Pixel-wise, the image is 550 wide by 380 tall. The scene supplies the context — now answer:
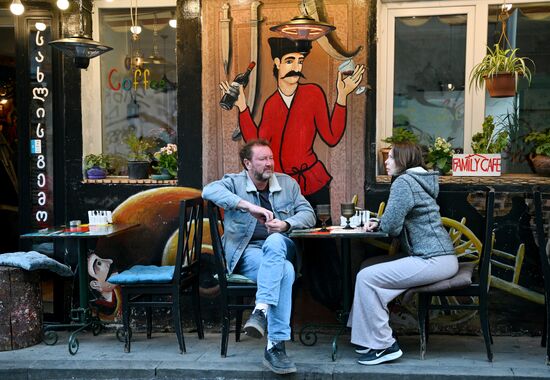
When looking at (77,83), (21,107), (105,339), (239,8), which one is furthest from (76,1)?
(105,339)

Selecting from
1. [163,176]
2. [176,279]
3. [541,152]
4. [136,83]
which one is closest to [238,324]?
[176,279]

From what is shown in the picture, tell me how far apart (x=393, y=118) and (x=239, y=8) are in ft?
5.44

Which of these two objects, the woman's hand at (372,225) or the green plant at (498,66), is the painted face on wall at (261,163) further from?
the green plant at (498,66)

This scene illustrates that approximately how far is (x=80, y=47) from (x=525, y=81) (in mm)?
3807

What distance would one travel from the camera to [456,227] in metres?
5.30

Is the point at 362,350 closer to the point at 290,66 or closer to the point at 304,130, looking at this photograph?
the point at 304,130

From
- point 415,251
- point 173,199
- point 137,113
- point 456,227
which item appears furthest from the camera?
point 137,113

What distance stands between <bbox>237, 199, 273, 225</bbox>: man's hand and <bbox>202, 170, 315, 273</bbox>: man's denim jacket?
0.17 ft

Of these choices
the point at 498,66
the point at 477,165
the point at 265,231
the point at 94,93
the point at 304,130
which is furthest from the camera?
the point at 94,93

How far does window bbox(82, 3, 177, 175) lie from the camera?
599 centimetres

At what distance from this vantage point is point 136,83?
6.09 metres

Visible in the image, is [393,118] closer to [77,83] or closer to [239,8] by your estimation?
[239,8]

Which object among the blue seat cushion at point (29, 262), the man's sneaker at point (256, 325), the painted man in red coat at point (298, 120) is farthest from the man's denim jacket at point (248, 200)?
the blue seat cushion at point (29, 262)

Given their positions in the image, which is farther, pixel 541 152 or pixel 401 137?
pixel 401 137
